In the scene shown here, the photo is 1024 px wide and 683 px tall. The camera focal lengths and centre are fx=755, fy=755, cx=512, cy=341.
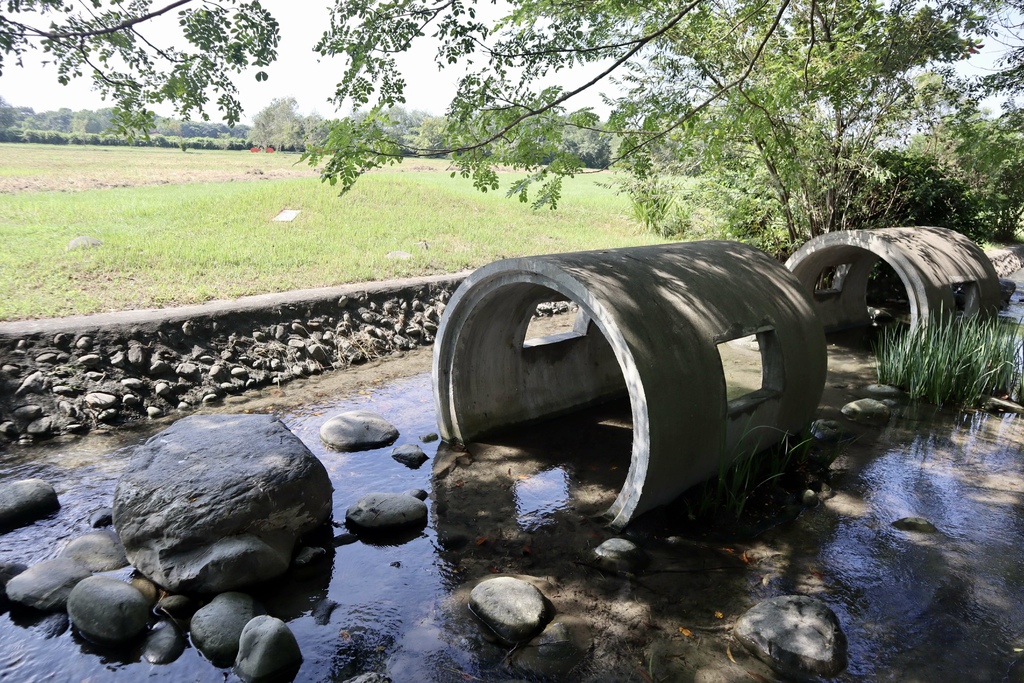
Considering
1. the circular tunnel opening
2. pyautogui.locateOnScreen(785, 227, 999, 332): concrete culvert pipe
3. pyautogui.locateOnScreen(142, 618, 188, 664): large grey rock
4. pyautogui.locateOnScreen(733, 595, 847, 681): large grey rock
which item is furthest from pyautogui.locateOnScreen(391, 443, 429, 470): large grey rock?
pyautogui.locateOnScreen(785, 227, 999, 332): concrete culvert pipe

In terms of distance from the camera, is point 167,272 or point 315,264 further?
point 315,264

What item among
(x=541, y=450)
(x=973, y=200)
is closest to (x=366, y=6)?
(x=541, y=450)

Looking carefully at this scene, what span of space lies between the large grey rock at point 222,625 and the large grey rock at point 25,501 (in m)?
2.37

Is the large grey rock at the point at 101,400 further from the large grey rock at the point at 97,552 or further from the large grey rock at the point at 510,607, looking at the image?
the large grey rock at the point at 510,607

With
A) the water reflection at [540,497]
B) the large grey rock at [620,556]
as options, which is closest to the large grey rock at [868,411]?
the water reflection at [540,497]

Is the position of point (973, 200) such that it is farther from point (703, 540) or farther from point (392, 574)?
point (392, 574)

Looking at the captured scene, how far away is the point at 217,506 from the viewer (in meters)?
5.32

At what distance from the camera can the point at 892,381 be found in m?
9.92

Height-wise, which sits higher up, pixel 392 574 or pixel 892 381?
pixel 892 381

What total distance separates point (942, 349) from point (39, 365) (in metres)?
10.6

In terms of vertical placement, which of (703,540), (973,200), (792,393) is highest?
(973,200)

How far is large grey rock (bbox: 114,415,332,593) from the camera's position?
513cm

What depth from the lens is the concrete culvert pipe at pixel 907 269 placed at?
35.8ft

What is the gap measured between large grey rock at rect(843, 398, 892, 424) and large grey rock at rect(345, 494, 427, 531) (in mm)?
5467
